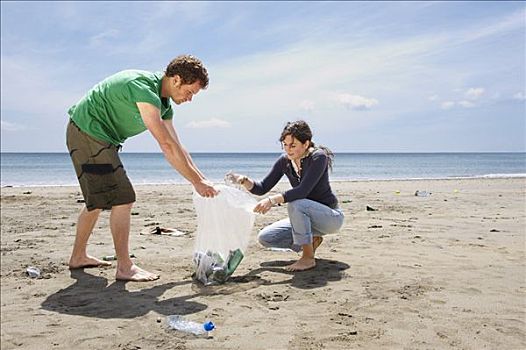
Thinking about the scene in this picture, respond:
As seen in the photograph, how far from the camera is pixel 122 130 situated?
362 centimetres

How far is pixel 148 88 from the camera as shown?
3.34 m

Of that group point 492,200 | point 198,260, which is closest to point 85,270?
point 198,260

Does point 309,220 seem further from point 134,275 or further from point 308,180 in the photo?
point 134,275

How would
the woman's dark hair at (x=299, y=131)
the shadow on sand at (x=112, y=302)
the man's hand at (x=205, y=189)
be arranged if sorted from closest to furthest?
the shadow on sand at (x=112, y=302) < the man's hand at (x=205, y=189) < the woman's dark hair at (x=299, y=131)

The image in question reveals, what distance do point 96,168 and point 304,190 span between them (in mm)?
1569

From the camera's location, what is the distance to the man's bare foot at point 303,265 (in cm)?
391

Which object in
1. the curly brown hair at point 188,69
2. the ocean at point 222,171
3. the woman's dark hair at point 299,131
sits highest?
the curly brown hair at point 188,69

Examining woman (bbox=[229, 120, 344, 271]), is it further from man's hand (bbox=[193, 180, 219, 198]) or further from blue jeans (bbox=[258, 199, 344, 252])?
man's hand (bbox=[193, 180, 219, 198])

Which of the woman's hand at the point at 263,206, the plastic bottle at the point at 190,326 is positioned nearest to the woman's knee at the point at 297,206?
the woman's hand at the point at 263,206

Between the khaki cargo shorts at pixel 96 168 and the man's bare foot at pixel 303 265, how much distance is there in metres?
1.44

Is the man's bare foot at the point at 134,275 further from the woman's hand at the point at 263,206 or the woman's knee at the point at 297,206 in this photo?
the woman's knee at the point at 297,206

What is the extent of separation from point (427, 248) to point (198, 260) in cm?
228

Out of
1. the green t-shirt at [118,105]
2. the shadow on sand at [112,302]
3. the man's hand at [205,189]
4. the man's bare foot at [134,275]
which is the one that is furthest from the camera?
the man's bare foot at [134,275]

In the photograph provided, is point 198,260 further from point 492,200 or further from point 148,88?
point 492,200
